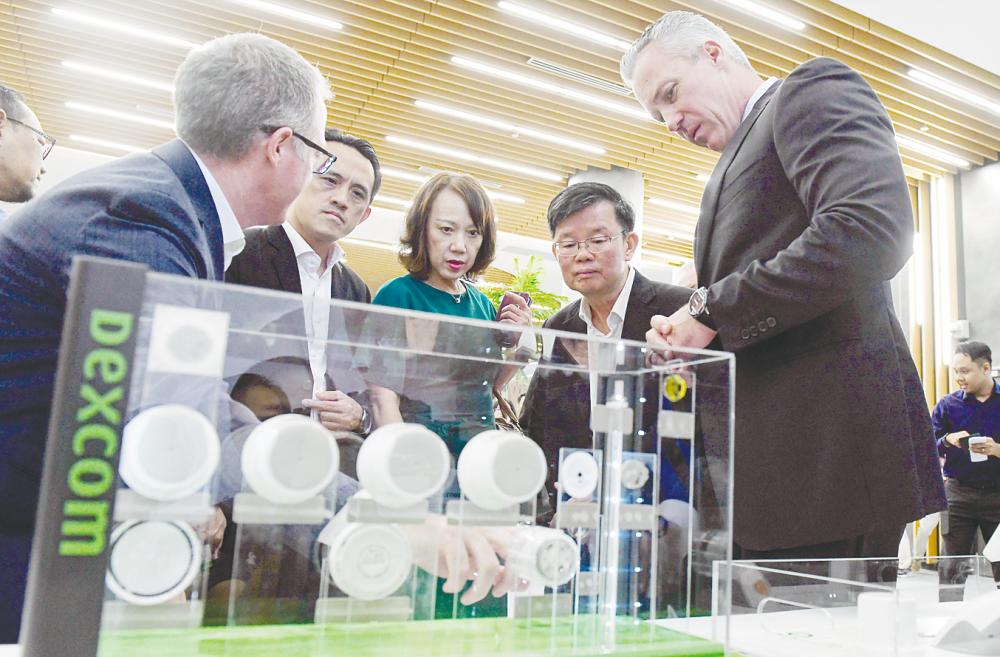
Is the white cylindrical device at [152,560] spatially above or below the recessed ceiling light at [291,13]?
below

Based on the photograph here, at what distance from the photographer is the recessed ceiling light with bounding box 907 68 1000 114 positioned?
5.70 meters

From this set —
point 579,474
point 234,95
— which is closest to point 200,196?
point 234,95

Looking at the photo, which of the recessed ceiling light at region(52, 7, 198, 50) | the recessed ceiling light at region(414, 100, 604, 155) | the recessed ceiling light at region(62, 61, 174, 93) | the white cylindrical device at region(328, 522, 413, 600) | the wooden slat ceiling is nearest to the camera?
the white cylindrical device at region(328, 522, 413, 600)

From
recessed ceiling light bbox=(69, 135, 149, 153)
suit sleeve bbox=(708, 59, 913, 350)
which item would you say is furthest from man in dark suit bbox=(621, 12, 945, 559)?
recessed ceiling light bbox=(69, 135, 149, 153)

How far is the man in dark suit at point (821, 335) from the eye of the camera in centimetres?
108

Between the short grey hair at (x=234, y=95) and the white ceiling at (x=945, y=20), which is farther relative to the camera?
the white ceiling at (x=945, y=20)

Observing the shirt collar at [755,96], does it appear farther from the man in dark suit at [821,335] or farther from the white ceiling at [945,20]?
the white ceiling at [945,20]

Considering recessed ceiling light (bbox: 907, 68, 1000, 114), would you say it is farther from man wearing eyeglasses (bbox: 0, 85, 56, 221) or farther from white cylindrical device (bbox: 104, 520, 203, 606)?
white cylindrical device (bbox: 104, 520, 203, 606)

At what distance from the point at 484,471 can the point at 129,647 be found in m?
0.29

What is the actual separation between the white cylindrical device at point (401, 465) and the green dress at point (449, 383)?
0.9 inches

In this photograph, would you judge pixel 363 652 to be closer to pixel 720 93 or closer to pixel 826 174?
pixel 826 174

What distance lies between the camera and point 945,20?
5.04 metres

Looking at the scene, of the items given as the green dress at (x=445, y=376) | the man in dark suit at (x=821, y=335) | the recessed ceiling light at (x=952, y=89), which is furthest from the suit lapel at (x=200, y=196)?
the recessed ceiling light at (x=952, y=89)

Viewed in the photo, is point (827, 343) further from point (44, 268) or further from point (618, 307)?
point (44, 268)
